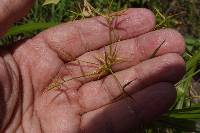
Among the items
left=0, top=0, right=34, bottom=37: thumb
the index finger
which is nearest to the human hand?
the index finger

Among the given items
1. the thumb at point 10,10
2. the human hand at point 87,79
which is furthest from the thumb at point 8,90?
the thumb at point 10,10

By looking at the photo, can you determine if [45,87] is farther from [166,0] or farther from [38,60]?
[166,0]

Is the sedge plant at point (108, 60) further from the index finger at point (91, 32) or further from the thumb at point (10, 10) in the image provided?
the thumb at point (10, 10)

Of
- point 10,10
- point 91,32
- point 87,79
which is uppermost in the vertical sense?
point 10,10

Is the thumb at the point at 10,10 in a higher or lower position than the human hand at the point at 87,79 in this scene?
higher

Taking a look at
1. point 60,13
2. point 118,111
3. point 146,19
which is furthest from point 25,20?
point 118,111

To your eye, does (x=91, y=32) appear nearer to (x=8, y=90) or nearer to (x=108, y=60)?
(x=108, y=60)

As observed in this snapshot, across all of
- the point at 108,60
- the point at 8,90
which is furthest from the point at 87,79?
A: the point at 8,90
